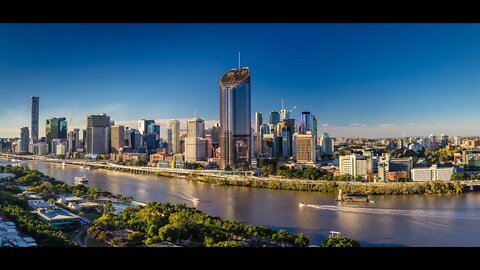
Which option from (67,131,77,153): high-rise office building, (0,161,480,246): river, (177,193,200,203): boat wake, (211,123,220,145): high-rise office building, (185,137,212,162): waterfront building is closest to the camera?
(0,161,480,246): river

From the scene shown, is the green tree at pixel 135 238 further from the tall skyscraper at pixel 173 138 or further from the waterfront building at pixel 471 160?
the waterfront building at pixel 471 160

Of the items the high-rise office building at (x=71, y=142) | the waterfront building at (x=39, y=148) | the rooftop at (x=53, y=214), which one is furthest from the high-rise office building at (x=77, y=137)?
the rooftop at (x=53, y=214)

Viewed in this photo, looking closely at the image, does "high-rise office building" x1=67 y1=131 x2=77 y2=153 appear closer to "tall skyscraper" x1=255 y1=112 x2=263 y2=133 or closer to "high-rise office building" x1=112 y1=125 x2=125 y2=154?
"high-rise office building" x1=112 y1=125 x2=125 y2=154

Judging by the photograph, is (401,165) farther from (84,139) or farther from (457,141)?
(84,139)

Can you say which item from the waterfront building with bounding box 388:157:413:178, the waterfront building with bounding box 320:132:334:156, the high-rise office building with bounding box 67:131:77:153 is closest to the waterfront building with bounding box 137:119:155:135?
the high-rise office building with bounding box 67:131:77:153
